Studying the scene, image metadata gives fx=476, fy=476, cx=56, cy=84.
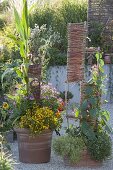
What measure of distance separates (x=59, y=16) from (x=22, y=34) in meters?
Answer: 7.11

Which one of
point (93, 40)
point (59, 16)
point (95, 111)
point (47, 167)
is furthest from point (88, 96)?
point (59, 16)

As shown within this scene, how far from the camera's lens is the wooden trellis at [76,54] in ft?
21.1

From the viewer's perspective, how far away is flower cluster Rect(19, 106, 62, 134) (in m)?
6.09

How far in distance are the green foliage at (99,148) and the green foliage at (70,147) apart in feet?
0.38

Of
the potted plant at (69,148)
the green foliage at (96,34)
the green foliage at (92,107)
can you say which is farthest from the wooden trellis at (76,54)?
the green foliage at (96,34)

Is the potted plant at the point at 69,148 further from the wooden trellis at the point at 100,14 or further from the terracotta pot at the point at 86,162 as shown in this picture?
the wooden trellis at the point at 100,14

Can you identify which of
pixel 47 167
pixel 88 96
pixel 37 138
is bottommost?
pixel 47 167

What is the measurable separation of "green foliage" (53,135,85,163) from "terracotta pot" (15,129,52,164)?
157 millimetres

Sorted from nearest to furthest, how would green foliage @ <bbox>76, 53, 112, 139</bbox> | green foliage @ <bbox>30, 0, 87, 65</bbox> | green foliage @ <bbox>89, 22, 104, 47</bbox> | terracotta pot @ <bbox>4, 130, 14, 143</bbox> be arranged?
green foliage @ <bbox>76, 53, 112, 139</bbox> → terracotta pot @ <bbox>4, 130, 14, 143</bbox> → green foliage @ <bbox>89, 22, 104, 47</bbox> → green foliage @ <bbox>30, 0, 87, 65</bbox>

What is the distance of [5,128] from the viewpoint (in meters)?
7.36

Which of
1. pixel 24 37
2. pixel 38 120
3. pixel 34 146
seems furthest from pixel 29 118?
pixel 24 37

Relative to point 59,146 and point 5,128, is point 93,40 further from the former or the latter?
point 59,146

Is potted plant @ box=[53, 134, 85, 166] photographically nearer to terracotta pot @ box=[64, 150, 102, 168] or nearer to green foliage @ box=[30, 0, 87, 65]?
terracotta pot @ box=[64, 150, 102, 168]

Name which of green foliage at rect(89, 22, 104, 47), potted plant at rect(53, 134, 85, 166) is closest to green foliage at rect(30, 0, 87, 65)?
green foliage at rect(89, 22, 104, 47)
